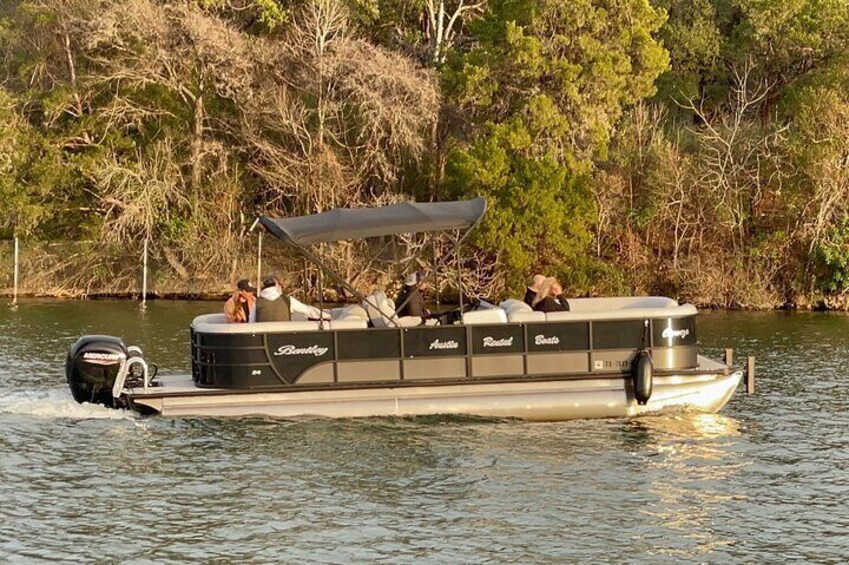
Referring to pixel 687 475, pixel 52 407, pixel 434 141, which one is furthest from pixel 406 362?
pixel 434 141

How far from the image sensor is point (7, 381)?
2483 cm

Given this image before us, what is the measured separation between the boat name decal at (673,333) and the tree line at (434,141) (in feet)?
68.3

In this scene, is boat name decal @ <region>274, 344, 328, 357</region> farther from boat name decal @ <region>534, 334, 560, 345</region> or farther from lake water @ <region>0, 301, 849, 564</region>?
boat name decal @ <region>534, 334, 560, 345</region>

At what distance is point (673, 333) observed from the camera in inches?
829

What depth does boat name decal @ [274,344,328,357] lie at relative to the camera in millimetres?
20203

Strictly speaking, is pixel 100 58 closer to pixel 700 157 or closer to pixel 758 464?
pixel 700 157

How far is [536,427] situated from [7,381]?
9.74 meters

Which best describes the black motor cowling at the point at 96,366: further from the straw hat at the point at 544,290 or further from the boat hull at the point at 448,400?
the straw hat at the point at 544,290

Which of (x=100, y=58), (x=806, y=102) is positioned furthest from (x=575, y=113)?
(x=100, y=58)

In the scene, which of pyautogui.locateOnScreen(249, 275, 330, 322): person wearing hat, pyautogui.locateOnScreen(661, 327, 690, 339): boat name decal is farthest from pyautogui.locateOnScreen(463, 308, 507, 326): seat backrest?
pyautogui.locateOnScreen(249, 275, 330, 322): person wearing hat

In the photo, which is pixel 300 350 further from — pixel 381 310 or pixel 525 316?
pixel 525 316

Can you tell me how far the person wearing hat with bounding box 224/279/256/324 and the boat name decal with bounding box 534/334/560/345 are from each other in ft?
13.7

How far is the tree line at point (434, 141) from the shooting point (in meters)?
42.6

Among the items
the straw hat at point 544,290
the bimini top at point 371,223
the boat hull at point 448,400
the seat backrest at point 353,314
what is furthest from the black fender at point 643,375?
the seat backrest at point 353,314
